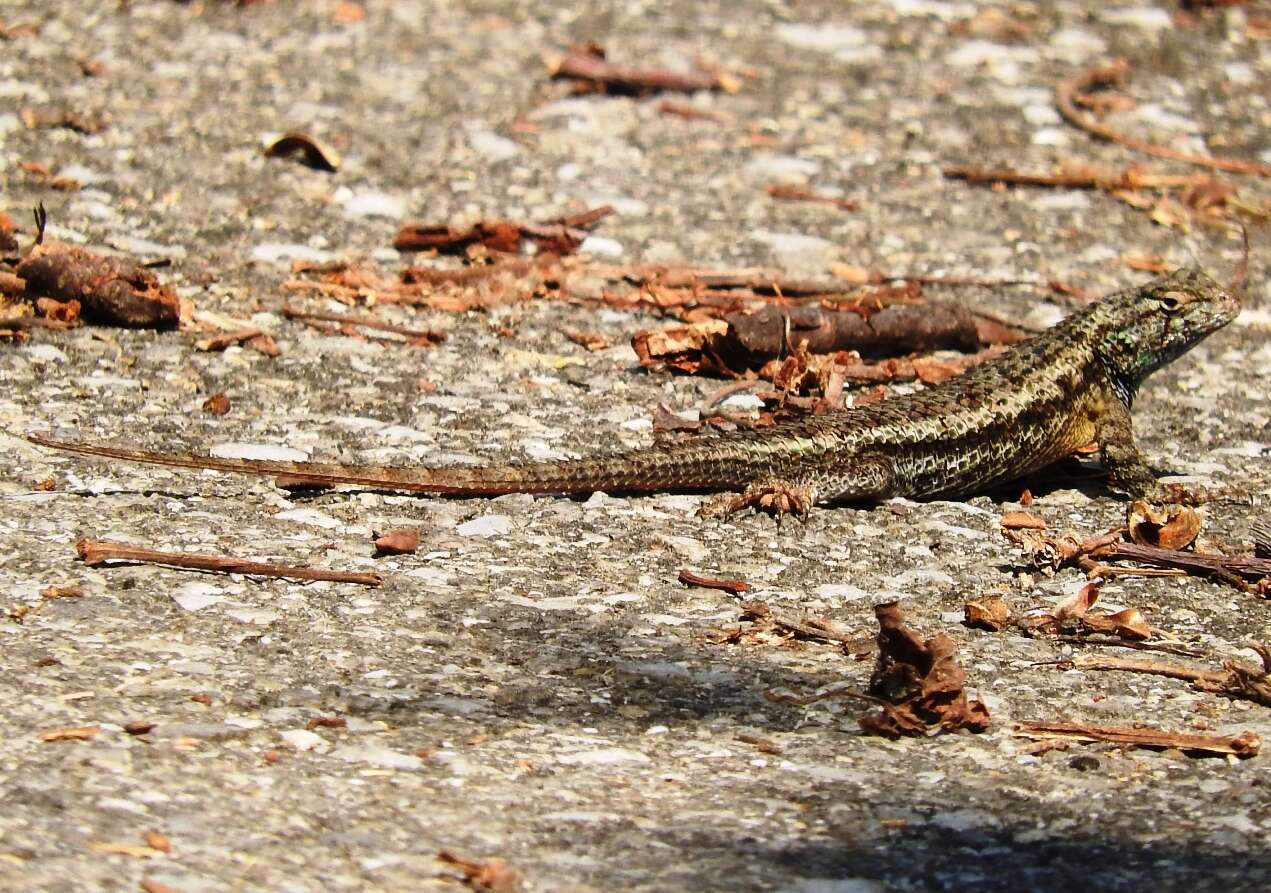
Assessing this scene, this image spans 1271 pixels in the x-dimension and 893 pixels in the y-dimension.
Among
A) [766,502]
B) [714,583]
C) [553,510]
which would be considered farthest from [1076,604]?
[553,510]

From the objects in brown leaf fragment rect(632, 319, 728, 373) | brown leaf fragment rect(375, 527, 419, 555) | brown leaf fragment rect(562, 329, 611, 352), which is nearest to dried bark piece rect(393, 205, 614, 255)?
brown leaf fragment rect(562, 329, 611, 352)

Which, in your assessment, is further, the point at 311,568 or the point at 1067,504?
the point at 1067,504

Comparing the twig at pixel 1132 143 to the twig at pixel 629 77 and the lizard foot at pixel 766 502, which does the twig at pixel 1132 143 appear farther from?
the lizard foot at pixel 766 502

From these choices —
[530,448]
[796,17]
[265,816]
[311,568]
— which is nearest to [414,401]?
[530,448]

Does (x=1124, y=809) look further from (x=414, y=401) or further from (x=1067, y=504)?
(x=414, y=401)

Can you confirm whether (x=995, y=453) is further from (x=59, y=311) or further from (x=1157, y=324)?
(x=59, y=311)

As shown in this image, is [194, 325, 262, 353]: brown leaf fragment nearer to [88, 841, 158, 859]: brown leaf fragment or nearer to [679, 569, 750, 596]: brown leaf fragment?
[679, 569, 750, 596]: brown leaf fragment
